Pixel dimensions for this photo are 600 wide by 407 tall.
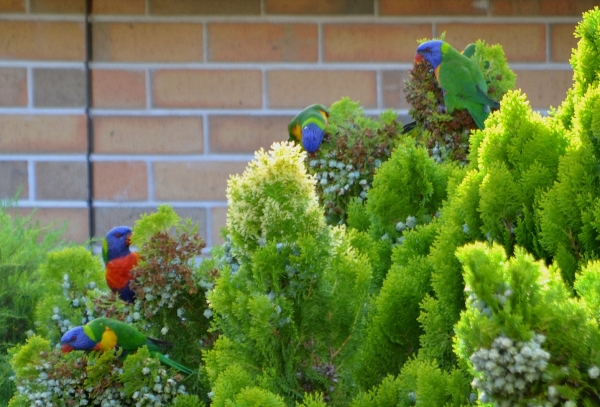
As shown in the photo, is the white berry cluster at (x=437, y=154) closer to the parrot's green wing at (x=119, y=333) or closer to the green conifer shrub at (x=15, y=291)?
the parrot's green wing at (x=119, y=333)

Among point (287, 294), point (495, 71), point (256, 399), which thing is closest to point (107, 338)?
point (287, 294)

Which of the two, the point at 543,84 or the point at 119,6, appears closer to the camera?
the point at 119,6

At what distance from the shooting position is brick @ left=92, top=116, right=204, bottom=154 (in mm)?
3471

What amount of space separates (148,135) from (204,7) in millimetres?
609

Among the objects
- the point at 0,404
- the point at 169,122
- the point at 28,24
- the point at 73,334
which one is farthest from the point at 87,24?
the point at 73,334

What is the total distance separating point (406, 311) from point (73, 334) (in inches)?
29.5

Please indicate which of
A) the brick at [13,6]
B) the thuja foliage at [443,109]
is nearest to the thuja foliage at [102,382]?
the thuja foliage at [443,109]

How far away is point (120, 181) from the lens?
347 cm

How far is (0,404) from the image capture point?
7.74ft

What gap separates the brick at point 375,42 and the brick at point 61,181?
3.90 feet

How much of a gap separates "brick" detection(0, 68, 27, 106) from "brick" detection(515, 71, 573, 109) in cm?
217

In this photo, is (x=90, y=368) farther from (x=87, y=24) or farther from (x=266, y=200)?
(x=87, y=24)

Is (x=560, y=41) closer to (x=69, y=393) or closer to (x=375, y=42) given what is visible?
(x=375, y=42)

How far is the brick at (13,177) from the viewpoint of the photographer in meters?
3.45
